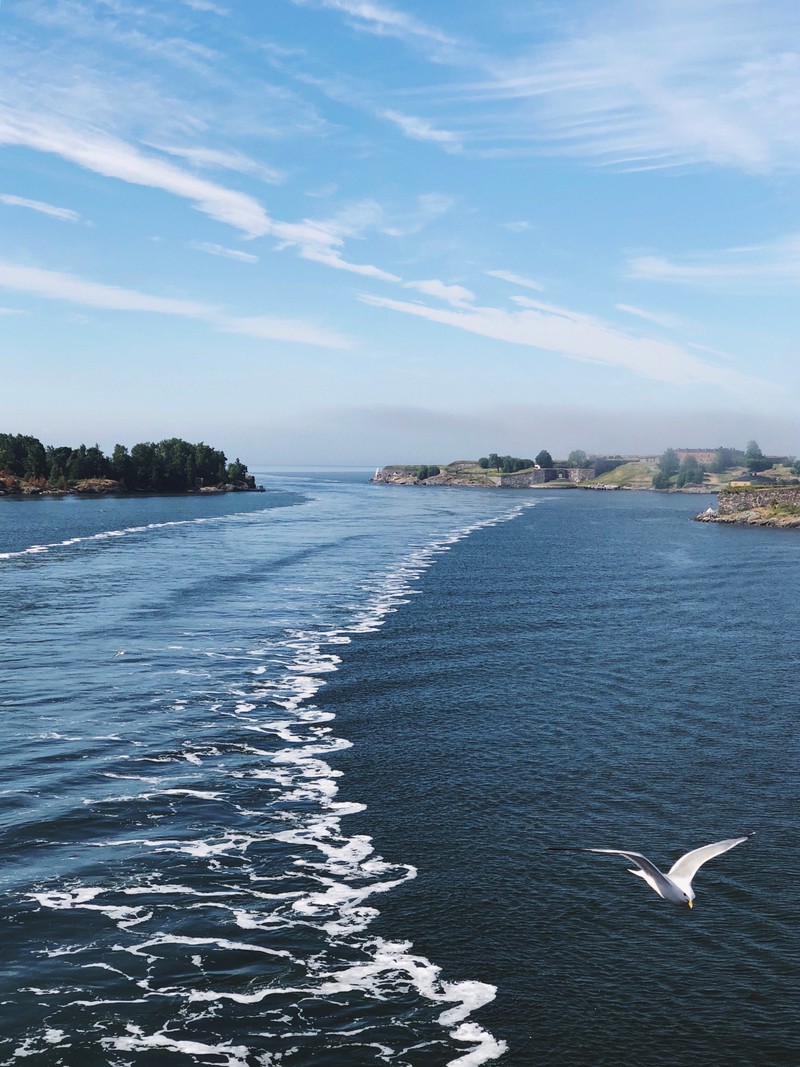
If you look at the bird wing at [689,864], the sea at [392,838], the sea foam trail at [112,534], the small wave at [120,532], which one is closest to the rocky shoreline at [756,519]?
the small wave at [120,532]

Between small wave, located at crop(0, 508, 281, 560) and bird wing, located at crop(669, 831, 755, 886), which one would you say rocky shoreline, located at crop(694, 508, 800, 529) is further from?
bird wing, located at crop(669, 831, 755, 886)

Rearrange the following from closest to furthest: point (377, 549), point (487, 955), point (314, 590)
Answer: point (487, 955) → point (314, 590) → point (377, 549)

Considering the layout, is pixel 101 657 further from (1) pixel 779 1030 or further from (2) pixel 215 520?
(2) pixel 215 520

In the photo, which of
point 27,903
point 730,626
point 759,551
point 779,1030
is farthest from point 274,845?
point 759,551

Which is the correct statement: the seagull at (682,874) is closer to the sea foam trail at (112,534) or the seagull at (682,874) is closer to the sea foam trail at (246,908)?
the sea foam trail at (246,908)

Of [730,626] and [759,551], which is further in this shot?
[759,551]

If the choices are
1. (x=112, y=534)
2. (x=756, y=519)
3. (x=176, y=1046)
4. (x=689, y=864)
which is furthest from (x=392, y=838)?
(x=756, y=519)
